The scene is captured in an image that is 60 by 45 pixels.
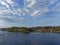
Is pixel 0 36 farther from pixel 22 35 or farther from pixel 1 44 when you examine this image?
pixel 1 44

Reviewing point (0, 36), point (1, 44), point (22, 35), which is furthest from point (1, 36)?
point (1, 44)

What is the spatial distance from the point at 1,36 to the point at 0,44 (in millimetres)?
5993

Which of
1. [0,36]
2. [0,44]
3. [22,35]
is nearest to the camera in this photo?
[0,44]

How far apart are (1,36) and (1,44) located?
596 cm

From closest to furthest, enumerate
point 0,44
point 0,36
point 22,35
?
point 0,44
point 0,36
point 22,35

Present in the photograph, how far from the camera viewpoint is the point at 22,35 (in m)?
20.8

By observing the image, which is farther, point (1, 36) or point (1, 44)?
point (1, 36)

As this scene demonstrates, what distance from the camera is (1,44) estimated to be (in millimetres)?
13031

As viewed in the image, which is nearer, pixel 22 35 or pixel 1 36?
pixel 1 36

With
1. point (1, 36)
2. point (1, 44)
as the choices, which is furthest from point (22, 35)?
point (1, 44)

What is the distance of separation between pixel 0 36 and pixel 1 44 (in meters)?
5.99

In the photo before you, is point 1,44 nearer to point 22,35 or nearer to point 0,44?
point 0,44

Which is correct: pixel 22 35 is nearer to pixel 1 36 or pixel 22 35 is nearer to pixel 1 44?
pixel 1 36

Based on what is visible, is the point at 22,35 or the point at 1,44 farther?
the point at 22,35
